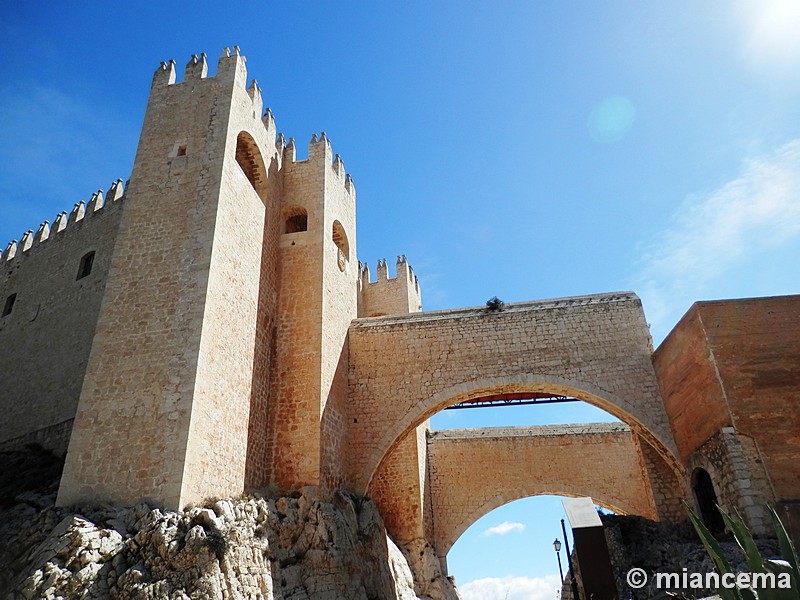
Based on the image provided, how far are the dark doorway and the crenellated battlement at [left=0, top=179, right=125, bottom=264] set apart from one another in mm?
16059

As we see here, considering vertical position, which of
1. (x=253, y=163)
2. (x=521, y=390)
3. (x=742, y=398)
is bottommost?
(x=742, y=398)

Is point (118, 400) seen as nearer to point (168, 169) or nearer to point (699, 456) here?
point (168, 169)

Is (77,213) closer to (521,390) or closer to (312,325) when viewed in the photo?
(312,325)

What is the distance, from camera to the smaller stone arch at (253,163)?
1348 cm

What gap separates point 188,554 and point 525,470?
12865 mm

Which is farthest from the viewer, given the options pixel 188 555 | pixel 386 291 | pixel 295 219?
pixel 386 291

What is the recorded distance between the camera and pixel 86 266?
52.1 feet

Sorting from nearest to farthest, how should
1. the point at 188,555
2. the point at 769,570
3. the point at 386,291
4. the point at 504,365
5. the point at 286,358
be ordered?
the point at 769,570, the point at 188,555, the point at 286,358, the point at 504,365, the point at 386,291

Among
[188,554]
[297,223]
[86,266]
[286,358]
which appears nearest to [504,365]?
[286,358]

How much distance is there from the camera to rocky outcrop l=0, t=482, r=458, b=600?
24.2ft

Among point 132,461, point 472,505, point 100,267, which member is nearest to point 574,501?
point 132,461

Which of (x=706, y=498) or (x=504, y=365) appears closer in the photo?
(x=706, y=498)

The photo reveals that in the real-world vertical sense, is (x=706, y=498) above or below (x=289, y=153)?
below

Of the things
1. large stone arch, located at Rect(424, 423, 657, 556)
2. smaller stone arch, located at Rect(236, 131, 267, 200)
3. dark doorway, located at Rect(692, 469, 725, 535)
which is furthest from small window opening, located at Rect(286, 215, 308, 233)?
dark doorway, located at Rect(692, 469, 725, 535)
